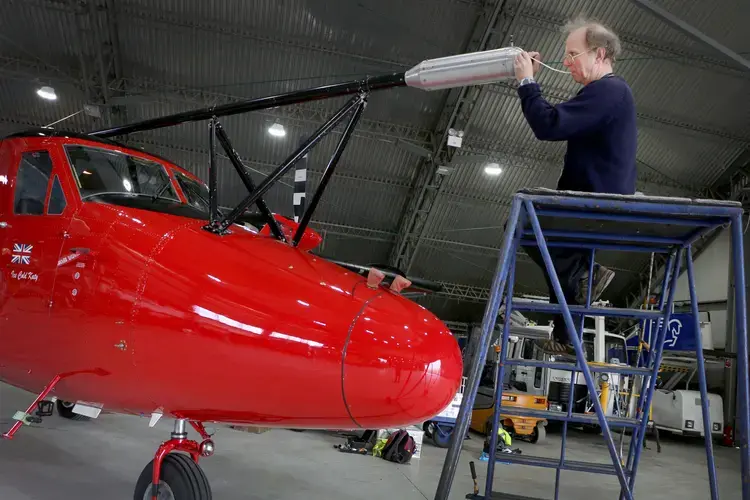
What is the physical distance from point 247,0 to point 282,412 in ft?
38.7

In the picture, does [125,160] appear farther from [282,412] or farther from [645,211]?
[645,211]

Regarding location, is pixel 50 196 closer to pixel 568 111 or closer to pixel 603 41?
pixel 568 111

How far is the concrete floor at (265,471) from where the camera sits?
4.55m

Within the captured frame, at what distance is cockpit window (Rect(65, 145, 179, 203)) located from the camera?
11.1ft

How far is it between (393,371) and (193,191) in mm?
2586

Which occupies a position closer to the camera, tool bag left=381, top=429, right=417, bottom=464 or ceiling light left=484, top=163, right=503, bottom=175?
tool bag left=381, top=429, right=417, bottom=464

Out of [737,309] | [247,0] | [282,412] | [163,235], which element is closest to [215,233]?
[163,235]

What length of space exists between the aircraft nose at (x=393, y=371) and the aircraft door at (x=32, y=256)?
1.97 metres

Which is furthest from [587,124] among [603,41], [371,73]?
[371,73]

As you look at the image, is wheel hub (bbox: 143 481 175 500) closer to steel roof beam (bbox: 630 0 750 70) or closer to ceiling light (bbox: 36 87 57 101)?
steel roof beam (bbox: 630 0 750 70)

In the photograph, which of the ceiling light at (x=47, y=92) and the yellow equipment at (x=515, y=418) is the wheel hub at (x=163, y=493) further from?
the ceiling light at (x=47, y=92)

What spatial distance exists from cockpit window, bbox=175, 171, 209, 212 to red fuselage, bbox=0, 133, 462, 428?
2.44 ft

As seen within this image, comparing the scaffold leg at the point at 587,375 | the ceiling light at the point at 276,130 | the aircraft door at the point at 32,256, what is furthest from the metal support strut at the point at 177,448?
the ceiling light at the point at 276,130

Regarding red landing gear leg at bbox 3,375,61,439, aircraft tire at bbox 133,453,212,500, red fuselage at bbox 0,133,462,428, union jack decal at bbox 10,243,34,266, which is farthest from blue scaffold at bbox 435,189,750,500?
union jack decal at bbox 10,243,34,266
